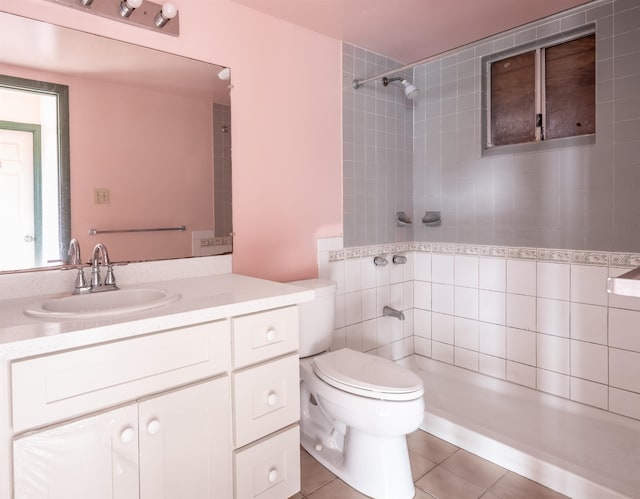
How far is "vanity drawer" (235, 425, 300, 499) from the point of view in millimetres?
1381

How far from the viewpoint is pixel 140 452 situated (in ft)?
3.78

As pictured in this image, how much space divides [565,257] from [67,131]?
7.88 feet

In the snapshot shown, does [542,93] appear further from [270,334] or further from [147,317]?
[147,317]

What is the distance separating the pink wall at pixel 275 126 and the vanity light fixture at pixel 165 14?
6 centimetres

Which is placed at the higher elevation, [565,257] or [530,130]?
[530,130]

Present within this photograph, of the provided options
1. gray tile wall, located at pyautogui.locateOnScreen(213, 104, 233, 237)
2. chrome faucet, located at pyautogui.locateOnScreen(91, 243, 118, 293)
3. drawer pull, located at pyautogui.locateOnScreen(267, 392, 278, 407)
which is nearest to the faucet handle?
chrome faucet, located at pyautogui.locateOnScreen(91, 243, 118, 293)

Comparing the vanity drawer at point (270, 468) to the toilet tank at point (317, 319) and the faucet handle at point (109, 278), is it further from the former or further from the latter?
the faucet handle at point (109, 278)

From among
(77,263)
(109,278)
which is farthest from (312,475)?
(77,263)

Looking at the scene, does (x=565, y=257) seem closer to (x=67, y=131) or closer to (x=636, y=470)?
(x=636, y=470)

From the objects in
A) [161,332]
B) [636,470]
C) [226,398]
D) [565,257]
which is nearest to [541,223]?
[565,257]

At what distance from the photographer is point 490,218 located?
101 inches

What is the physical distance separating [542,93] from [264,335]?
6.92 ft

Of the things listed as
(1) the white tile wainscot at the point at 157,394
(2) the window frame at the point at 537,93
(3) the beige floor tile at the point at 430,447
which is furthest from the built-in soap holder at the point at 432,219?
(1) the white tile wainscot at the point at 157,394

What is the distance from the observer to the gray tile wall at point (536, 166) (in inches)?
79.7
